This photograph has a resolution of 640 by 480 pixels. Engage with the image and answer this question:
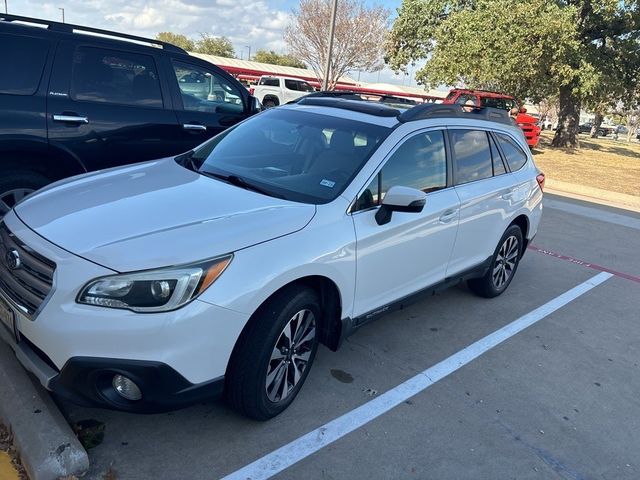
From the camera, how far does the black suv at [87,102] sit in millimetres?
4559

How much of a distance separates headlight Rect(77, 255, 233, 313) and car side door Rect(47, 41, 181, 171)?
283cm

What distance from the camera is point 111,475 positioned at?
2.59m

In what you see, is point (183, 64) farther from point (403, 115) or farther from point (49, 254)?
Result: point (49, 254)

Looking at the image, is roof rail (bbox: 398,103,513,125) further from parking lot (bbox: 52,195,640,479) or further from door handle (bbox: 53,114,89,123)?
door handle (bbox: 53,114,89,123)

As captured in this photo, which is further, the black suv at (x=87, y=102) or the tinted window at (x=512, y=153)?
the tinted window at (x=512, y=153)

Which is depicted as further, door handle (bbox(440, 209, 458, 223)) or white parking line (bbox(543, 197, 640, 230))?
white parking line (bbox(543, 197, 640, 230))

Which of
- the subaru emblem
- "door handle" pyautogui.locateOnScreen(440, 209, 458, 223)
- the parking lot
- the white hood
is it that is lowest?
the parking lot

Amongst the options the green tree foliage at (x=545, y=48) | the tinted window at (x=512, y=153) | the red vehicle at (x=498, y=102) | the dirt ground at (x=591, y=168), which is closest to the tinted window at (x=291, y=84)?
the green tree foliage at (x=545, y=48)

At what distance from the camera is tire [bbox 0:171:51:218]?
14.9 ft

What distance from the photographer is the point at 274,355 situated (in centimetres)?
296

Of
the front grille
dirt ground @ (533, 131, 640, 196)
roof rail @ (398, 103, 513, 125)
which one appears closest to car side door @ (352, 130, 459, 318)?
roof rail @ (398, 103, 513, 125)

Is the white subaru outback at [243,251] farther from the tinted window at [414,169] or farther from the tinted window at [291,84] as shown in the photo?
the tinted window at [291,84]

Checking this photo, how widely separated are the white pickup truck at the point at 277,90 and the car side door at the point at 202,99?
18.4 metres

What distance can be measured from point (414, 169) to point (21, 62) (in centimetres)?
336
